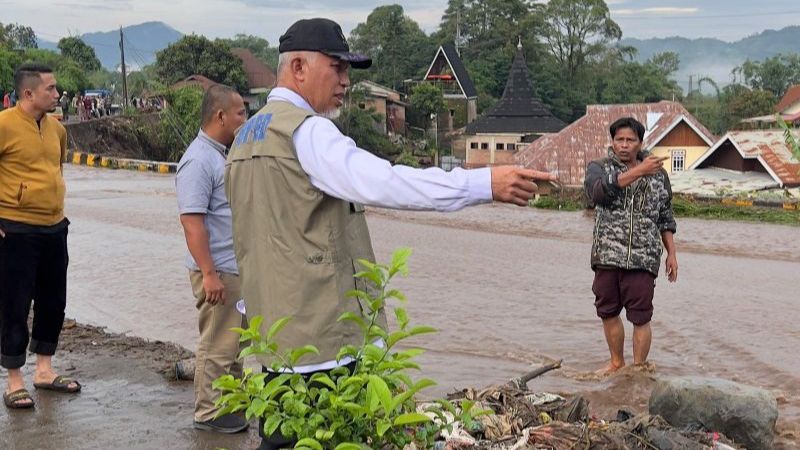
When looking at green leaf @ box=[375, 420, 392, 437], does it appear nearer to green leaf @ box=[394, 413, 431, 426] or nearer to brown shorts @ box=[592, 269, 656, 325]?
green leaf @ box=[394, 413, 431, 426]

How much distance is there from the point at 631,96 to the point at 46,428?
276ft

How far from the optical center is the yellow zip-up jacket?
17.4 ft

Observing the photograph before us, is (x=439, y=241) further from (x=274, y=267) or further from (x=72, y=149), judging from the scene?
(x=72, y=149)

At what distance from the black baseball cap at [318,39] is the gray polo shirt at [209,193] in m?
1.87

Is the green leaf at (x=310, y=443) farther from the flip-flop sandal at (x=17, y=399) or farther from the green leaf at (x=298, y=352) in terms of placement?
the flip-flop sandal at (x=17, y=399)

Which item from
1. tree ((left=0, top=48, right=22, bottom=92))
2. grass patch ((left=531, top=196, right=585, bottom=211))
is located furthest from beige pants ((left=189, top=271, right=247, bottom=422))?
tree ((left=0, top=48, right=22, bottom=92))

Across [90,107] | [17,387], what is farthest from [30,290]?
[90,107]

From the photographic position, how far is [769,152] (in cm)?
2819

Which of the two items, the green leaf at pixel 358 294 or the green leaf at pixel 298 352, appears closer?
Result: the green leaf at pixel 298 352

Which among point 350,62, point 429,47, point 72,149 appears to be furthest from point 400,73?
point 350,62

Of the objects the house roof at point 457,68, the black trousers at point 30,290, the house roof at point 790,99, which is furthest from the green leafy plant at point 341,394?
the house roof at point 457,68

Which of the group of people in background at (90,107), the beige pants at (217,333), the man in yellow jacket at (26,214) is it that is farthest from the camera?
the group of people in background at (90,107)

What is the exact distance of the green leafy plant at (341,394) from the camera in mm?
2598

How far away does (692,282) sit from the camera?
1101cm
